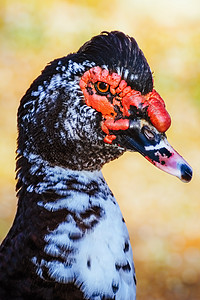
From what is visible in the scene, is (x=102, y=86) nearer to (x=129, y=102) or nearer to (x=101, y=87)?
(x=101, y=87)

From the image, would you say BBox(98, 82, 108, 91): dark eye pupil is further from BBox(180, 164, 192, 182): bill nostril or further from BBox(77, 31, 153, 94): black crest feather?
BBox(180, 164, 192, 182): bill nostril

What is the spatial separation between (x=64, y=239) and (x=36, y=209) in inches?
7.5

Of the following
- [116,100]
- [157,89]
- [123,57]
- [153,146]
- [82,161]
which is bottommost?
[82,161]

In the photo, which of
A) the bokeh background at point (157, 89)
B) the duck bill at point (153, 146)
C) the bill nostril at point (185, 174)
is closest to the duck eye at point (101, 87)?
the duck bill at point (153, 146)

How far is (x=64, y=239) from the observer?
2.39m

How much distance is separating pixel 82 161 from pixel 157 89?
4.88 metres

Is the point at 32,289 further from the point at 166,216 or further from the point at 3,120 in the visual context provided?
the point at 3,120

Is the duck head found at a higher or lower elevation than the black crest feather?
lower

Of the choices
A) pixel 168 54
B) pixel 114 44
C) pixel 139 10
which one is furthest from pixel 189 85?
pixel 114 44

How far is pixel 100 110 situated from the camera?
7.93 feet

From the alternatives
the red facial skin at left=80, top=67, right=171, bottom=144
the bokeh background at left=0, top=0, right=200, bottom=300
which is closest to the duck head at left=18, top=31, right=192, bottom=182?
the red facial skin at left=80, top=67, right=171, bottom=144

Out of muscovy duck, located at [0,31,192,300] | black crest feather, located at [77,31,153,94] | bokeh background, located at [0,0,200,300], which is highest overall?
bokeh background, located at [0,0,200,300]

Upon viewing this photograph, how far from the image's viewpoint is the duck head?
2.40 meters

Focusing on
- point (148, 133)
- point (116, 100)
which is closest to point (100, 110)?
point (116, 100)
